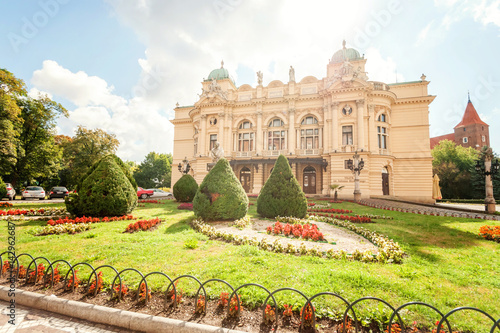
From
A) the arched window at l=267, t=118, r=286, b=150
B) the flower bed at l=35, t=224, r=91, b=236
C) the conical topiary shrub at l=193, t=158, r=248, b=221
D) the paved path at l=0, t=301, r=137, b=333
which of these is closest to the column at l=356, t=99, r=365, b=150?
the arched window at l=267, t=118, r=286, b=150

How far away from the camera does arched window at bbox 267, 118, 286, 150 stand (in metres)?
31.0

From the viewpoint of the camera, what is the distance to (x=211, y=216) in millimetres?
9367

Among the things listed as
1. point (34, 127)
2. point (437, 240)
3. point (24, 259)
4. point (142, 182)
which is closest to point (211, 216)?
point (24, 259)

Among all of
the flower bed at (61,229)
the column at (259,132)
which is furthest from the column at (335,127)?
the flower bed at (61,229)

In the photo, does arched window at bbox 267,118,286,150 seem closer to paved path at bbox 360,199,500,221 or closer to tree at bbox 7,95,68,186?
paved path at bbox 360,199,500,221

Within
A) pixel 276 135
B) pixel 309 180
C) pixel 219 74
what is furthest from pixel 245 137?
pixel 219 74

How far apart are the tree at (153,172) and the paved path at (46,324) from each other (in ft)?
179

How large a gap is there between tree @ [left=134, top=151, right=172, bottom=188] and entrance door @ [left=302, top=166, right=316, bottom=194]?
37.3 meters

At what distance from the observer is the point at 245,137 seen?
33.0 m

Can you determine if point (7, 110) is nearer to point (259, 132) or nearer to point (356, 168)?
point (259, 132)

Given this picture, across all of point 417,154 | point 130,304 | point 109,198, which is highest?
point 417,154

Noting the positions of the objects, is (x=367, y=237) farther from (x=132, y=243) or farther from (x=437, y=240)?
(x=132, y=243)

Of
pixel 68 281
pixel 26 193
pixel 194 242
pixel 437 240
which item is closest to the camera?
pixel 68 281

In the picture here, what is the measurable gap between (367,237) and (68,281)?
811 centimetres
